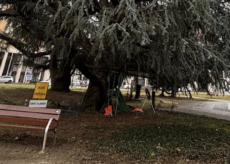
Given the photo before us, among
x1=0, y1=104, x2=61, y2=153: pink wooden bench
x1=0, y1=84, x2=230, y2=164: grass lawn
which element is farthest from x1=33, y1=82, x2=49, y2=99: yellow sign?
x1=0, y1=104, x2=61, y2=153: pink wooden bench

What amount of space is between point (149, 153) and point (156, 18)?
2.60 m

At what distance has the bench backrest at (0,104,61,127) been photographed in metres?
4.73

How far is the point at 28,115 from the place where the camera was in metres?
4.77

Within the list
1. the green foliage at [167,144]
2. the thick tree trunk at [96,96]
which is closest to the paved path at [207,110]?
the thick tree trunk at [96,96]

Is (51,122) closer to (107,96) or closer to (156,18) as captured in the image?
(156,18)

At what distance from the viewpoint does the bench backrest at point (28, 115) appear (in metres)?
4.73

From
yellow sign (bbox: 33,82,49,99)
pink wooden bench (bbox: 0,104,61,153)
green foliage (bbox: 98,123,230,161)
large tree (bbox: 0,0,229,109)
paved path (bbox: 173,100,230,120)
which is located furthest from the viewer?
paved path (bbox: 173,100,230,120)

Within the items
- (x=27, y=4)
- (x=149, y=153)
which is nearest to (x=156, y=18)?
(x=149, y=153)

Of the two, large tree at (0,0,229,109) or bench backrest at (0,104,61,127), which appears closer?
large tree at (0,0,229,109)

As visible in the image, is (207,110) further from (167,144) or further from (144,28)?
(144,28)

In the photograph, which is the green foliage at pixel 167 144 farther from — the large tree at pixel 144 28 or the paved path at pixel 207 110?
the paved path at pixel 207 110

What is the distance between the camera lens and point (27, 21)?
269 inches

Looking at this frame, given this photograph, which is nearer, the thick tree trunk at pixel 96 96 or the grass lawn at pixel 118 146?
the grass lawn at pixel 118 146

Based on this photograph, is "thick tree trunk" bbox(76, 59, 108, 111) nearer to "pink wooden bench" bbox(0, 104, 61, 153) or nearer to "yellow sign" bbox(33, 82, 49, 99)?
"yellow sign" bbox(33, 82, 49, 99)
